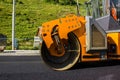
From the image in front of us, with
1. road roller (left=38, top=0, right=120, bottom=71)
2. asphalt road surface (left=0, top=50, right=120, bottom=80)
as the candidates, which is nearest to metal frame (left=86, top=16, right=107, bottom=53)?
road roller (left=38, top=0, right=120, bottom=71)

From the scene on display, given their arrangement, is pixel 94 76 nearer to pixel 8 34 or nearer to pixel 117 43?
pixel 117 43

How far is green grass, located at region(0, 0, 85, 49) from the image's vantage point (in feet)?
115

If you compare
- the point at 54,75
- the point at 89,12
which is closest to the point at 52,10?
the point at 89,12

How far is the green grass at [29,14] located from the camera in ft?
115

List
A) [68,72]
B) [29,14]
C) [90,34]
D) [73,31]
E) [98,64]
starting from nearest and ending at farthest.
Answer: [68,72] → [90,34] → [73,31] → [98,64] → [29,14]

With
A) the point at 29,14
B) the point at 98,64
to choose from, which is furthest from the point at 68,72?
the point at 29,14

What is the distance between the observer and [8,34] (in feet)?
111

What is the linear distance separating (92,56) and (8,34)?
23.4 meters

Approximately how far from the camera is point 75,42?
427 inches

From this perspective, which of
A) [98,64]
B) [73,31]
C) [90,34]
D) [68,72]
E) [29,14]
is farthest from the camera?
[29,14]

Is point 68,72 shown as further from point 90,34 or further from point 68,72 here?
point 90,34

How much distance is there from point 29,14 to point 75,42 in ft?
107

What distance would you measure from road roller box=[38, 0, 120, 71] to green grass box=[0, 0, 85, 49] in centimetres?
2047

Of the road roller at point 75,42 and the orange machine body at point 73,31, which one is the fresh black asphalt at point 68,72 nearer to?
the road roller at point 75,42
